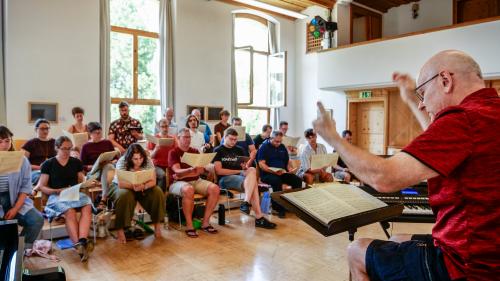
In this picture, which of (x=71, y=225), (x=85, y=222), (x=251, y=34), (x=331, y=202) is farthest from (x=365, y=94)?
(x=331, y=202)

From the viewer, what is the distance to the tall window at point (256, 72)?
1014 cm

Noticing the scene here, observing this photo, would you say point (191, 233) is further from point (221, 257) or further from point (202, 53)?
point (202, 53)

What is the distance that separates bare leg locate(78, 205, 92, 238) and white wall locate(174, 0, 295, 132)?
488 cm

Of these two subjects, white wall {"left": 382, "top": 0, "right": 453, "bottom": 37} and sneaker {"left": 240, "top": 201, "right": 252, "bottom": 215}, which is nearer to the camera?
sneaker {"left": 240, "top": 201, "right": 252, "bottom": 215}

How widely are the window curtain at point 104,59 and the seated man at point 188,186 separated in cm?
334

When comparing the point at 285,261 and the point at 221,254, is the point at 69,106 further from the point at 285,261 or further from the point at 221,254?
the point at 285,261

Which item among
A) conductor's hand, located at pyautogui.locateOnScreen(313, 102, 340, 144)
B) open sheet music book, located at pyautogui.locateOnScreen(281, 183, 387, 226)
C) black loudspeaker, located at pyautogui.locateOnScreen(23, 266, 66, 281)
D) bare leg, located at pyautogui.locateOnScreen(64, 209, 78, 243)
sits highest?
conductor's hand, located at pyautogui.locateOnScreen(313, 102, 340, 144)

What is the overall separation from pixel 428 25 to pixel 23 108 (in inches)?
359

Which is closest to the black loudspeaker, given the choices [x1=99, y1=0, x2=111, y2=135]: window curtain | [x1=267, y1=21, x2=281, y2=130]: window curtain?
[x1=99, y1=0, x2=111, y2=135]: window curtain

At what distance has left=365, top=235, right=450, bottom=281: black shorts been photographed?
4.25 feet

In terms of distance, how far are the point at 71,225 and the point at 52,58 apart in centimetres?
436

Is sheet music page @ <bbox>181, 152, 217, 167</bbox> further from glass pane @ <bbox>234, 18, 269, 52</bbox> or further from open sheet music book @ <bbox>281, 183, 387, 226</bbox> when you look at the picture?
glass pane @ <bbox>234, 18, 269, 52</bbox>

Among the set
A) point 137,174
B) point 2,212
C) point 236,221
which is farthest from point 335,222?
point 236,221

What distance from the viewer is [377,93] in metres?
9.31
